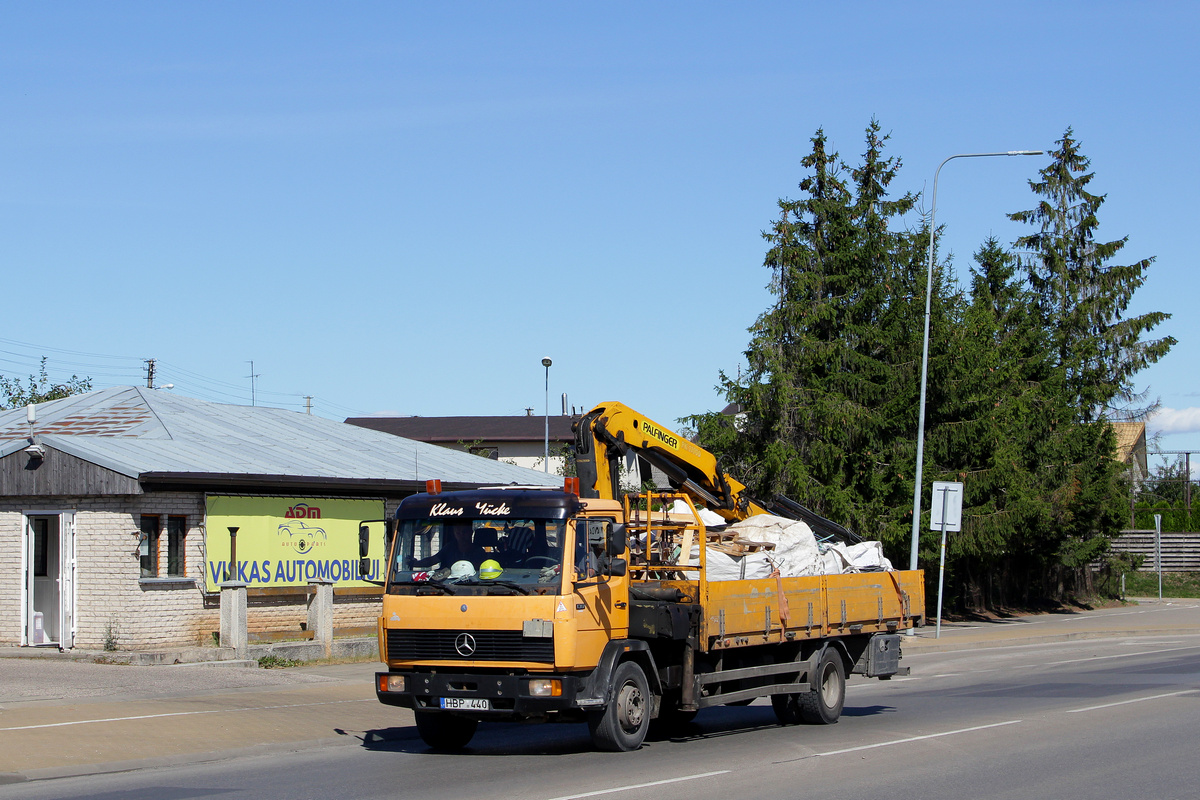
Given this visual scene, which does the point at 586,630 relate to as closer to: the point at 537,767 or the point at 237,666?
the point at 537,767

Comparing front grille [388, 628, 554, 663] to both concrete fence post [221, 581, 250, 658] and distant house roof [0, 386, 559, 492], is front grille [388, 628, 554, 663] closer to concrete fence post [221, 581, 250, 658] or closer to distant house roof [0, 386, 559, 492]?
concrete fence post [221, 581, 250, 658]

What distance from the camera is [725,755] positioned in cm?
1207

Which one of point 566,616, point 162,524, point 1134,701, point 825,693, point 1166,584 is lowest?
point 1166,584

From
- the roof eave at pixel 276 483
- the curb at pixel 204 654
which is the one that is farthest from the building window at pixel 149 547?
the curb at pixel 204 654

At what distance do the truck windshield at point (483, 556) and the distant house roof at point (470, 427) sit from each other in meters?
69.0

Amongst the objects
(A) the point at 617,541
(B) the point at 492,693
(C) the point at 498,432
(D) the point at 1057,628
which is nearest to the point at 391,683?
(B) the point at 492,693

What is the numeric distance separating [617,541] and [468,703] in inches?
77.0

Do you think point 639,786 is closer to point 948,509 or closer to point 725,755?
point 725,755

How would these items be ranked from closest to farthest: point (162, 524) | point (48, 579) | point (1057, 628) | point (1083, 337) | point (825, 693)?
1. point (825, 693)
2. point (162, 524)
3. point (48, 579)
4. point (1057, 628)
5. point (1083, 337)

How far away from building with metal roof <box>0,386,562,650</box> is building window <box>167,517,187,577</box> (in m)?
0.02

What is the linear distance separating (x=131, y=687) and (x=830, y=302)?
2003cm

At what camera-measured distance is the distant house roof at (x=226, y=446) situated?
69.3 ft

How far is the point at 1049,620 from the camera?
38.3 m

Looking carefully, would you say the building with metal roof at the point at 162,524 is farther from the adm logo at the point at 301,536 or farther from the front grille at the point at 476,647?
the front grille at the point at 476,647
